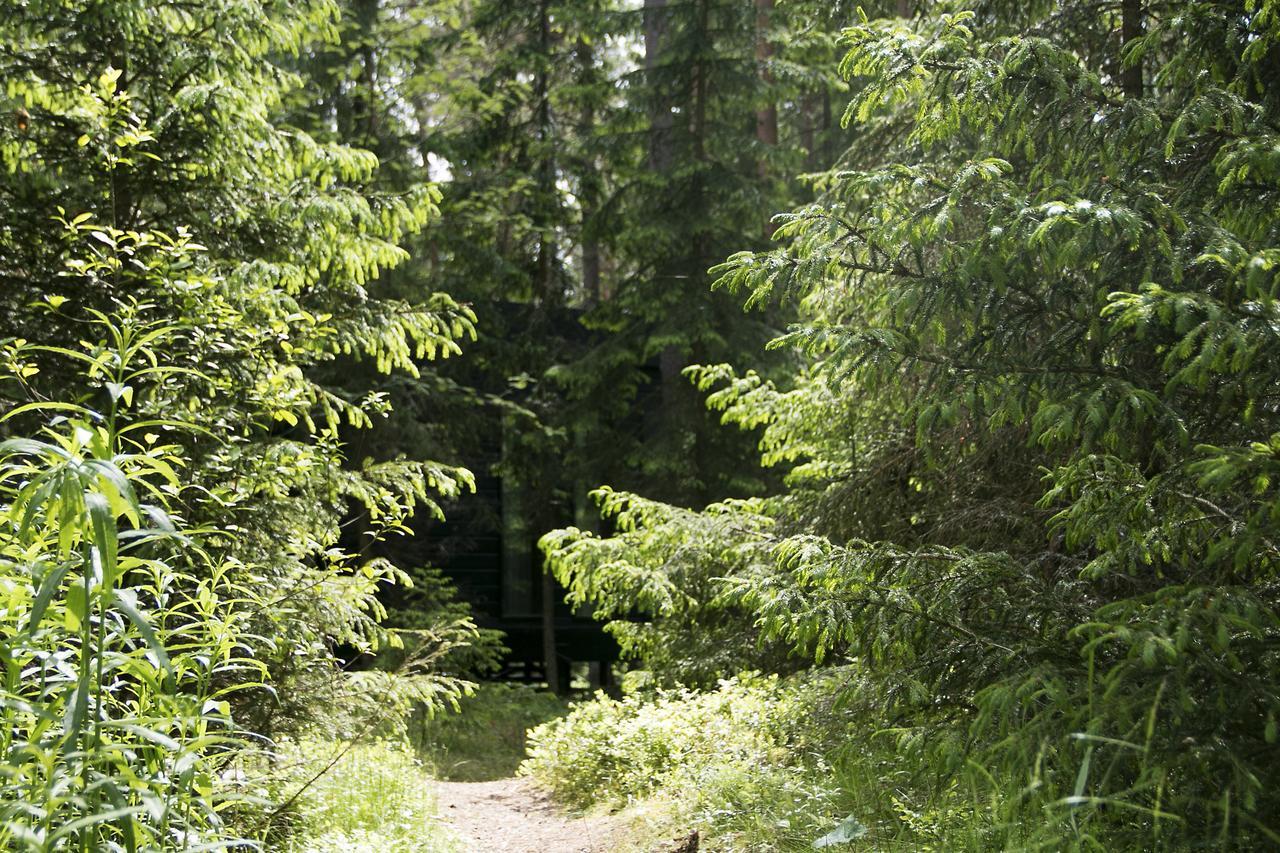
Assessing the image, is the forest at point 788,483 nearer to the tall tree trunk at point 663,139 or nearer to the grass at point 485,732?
the grass at point 485,732

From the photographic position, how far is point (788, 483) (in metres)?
8.25

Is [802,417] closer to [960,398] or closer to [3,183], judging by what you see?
[960,398]

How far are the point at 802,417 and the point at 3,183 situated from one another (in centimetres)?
480

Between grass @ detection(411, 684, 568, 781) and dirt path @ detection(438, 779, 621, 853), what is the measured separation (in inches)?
44.5

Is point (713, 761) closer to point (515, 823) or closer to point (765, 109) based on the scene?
point (515, 823)

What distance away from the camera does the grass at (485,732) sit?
33.0 feet

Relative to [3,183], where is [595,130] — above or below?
above

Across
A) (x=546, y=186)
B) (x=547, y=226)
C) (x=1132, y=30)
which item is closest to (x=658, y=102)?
(x=546, y=186)

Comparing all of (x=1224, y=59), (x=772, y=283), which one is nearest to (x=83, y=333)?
(x=772, y=283)

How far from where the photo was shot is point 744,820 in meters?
5.23

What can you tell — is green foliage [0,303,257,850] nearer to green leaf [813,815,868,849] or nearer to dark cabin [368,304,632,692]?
green leaf [813,815,868,849]

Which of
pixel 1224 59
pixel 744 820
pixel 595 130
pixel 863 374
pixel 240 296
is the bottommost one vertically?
pixel 744 820

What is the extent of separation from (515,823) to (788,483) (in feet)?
10.0

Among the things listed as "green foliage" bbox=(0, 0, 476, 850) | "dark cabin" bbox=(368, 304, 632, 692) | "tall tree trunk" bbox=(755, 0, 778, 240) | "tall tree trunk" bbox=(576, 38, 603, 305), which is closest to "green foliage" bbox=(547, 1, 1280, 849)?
"green foliage" bbox=(0, 0, 476, 850)
